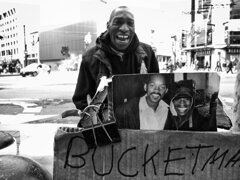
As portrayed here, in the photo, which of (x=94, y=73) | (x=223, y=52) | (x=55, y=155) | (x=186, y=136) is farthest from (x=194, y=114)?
(x=223, y=52)

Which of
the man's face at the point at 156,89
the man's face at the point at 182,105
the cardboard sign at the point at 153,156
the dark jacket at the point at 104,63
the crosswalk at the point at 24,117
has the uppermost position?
the dark jacket at the point at 104,63

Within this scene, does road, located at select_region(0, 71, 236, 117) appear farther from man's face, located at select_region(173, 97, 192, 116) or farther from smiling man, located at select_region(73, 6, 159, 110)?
man's face, located at select_region(173, 97, 192, 116)

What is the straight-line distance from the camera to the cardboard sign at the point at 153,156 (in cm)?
133

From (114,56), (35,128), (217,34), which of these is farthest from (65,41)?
(114,56)

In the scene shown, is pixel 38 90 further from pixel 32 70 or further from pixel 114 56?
pixel 32 70

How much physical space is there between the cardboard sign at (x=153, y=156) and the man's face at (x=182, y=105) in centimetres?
10

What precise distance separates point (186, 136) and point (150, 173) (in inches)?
8.7

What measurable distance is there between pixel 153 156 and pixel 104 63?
40.7 inches

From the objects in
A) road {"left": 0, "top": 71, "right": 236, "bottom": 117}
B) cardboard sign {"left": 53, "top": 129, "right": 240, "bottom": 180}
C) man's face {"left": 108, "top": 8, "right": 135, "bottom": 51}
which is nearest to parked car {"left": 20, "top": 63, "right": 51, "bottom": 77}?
road {"left": 0, "top": 71, "right": 236, "bottom": 117}

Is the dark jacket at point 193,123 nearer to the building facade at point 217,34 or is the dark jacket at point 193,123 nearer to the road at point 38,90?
the road at point 38,90

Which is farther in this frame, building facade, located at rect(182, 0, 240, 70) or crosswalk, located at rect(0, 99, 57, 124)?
building facade, located at rect(182, 0, 240, 70)

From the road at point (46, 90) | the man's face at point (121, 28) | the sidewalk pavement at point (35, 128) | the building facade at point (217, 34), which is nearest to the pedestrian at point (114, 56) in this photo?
the man's face at point (121, 28)

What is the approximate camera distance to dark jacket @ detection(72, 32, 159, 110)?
7.40 feet

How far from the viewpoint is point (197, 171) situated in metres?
1.35
